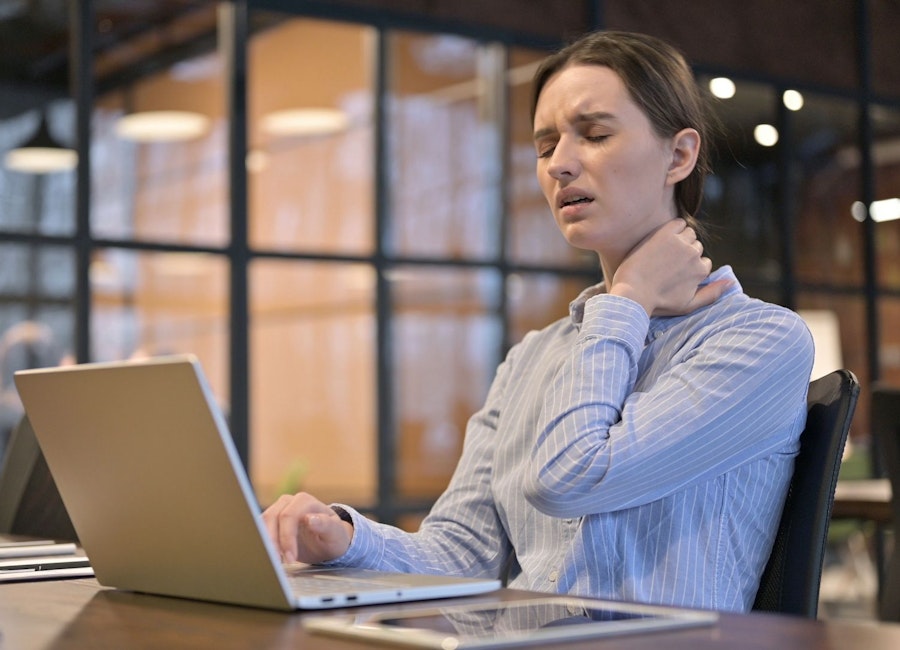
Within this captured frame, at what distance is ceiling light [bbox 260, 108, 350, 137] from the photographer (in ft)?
16.5

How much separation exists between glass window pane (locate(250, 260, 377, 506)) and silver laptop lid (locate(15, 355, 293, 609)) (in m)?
3.57

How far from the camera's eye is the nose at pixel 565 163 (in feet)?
5.85

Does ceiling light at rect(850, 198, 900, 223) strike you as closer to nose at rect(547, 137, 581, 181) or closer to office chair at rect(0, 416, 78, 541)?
office chair at rect(0, 416, 78, 541)

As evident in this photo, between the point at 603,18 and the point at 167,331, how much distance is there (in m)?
2.57

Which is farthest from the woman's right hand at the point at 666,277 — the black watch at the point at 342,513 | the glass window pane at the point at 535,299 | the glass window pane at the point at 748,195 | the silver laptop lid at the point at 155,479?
the glass window pane at the point at 748,195

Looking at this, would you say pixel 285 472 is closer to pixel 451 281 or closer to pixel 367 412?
pixel 367 412

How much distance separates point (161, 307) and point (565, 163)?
3191mm

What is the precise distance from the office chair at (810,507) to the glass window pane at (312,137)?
361cm

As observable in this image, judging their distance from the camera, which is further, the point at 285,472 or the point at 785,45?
the point at 785,45

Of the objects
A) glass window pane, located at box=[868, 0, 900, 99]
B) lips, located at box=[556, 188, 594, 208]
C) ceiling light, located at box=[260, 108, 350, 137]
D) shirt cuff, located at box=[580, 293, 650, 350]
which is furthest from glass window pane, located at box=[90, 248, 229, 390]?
glass window pane, located at box=[868, 0, 900, 99]

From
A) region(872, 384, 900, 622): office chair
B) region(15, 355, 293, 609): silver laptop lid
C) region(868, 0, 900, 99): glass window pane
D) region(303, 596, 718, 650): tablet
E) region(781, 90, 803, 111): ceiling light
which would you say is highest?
region(868, 0, 900, 99): glass window pane

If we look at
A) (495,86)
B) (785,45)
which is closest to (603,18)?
(495,86)

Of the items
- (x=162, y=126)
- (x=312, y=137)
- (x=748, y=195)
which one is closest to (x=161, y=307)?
(x=162, y=126)

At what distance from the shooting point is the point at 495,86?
563cm
